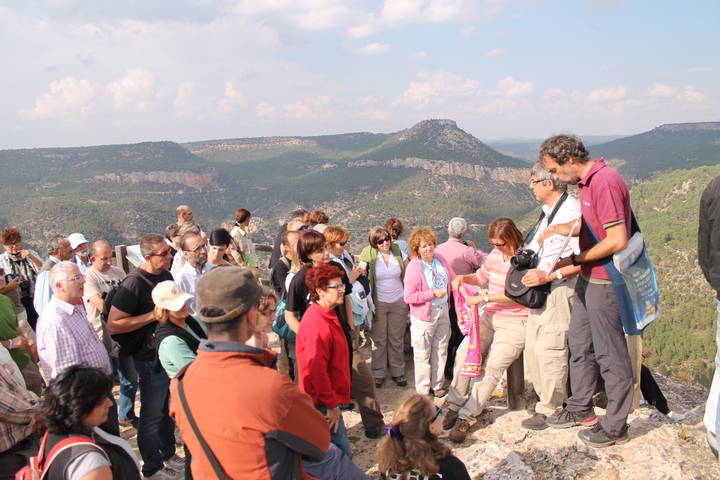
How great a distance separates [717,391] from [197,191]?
14186cm

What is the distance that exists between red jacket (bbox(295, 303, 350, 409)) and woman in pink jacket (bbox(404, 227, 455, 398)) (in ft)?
5.84

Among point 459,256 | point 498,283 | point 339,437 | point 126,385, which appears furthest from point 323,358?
point 459,256

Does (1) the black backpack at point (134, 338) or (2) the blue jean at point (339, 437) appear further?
(1) the black backpack at point (134, 338)

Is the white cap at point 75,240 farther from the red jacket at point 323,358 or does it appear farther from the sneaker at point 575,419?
the sneaker at point 575,419

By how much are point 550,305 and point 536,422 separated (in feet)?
3.17

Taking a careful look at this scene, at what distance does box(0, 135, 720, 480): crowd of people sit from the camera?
5.90 feet

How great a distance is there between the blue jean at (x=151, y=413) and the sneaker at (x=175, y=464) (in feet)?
0.36

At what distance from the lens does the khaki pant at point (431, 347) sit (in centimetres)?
498

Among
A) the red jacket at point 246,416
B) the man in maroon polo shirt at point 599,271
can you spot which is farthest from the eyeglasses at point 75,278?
the man in maroon polo shirt at point 599,271

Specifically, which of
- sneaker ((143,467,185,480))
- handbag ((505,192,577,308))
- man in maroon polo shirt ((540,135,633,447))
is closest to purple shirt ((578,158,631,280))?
man in maroon polo shirt ((540,135,633,447))

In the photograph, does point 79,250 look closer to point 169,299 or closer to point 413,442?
point 169,299

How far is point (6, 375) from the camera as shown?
2.84m

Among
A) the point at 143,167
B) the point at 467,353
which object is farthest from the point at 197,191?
the point at 467,353

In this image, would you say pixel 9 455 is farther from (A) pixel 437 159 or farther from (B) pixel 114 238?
(A) pixel 437 159
